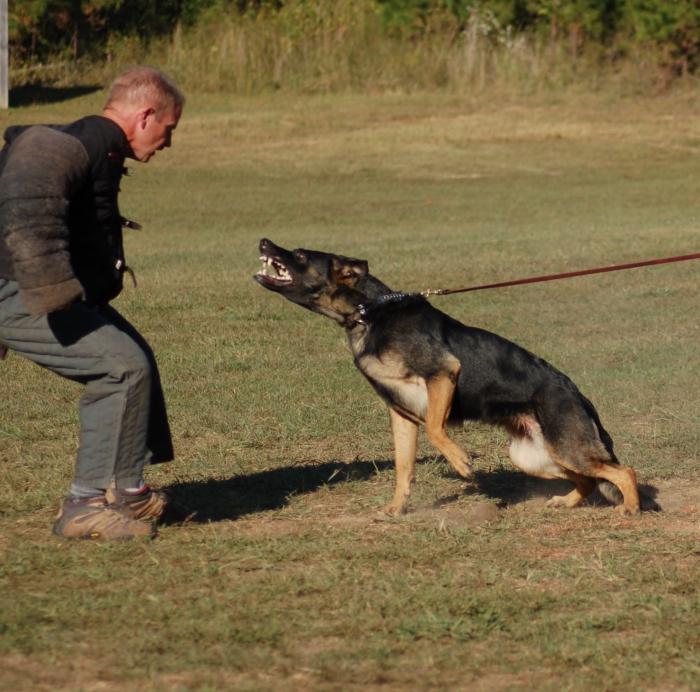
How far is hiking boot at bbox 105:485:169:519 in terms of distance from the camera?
5629 mm

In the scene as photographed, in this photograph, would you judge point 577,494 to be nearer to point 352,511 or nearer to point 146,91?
point 352,511

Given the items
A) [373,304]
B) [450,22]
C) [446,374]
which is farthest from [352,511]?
[450,22]

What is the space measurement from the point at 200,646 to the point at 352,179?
1807 cm

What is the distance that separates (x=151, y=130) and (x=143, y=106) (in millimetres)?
103

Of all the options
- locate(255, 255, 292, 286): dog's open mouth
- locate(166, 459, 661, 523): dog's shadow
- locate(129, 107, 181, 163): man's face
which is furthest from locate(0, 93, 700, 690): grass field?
locate(129, 107, 181, 163): man's face

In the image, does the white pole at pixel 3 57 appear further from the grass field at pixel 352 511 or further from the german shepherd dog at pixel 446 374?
the german shepherd dog at pixel 446 374

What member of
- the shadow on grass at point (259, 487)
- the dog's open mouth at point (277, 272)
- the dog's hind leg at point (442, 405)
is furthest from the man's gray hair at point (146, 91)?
the shadow on grass at point (259, 487)

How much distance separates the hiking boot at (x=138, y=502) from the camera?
5.63 metres

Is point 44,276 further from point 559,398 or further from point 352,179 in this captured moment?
point 352,179

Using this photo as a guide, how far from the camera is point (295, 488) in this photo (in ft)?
22.0

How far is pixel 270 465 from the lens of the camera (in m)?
7.22

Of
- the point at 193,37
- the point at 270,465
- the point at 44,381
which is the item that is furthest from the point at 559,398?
the point at 193,37

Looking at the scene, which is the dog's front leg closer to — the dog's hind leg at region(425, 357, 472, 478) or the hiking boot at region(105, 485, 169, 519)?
the dog's hind leg at region(425, 357, 472, 478)

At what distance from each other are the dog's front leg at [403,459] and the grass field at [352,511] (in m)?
0.12
